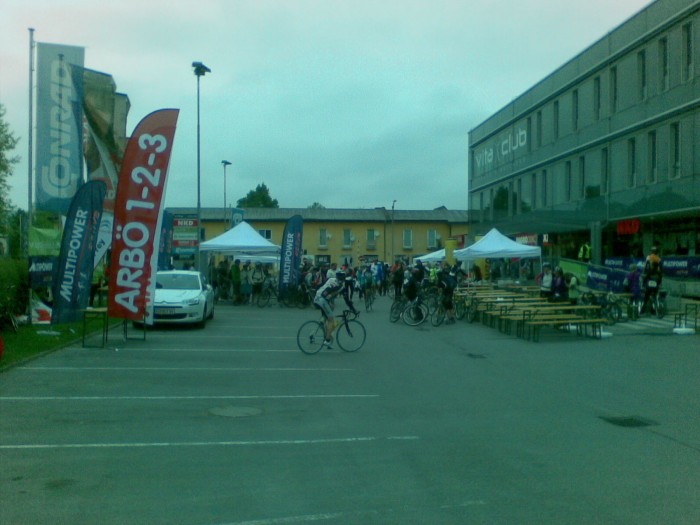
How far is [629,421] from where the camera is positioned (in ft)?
31.7

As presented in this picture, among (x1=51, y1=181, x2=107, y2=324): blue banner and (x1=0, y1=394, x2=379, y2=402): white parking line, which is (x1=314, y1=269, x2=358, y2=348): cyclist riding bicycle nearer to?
(x1=0, y1=394, x2=379, y2=402): white parking line

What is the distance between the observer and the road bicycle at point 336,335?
16641 millimetres

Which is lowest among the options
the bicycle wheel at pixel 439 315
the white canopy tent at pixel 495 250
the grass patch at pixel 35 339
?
the grass patch at pixel 35 339

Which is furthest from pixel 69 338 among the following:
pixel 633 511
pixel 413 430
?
pixel 633 511

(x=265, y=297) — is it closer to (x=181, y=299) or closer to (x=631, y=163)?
(x=181, y=299)

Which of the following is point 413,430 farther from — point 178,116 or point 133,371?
point 178,116

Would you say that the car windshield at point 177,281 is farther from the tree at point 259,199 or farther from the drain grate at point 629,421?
the tree at point 259,199

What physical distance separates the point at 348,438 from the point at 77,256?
12.1 m

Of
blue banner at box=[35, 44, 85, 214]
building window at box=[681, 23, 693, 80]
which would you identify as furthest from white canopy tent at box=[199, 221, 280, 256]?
building window at box=[681, 23, 693, 80]

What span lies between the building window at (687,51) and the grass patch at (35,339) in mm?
23573

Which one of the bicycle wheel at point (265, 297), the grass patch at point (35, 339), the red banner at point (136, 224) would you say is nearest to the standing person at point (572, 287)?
the red banner at point (136, 224)

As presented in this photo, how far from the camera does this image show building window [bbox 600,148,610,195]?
131 feet

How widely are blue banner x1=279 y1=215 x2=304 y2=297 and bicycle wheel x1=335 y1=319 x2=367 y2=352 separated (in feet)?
52.1

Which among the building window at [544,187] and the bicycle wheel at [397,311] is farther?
the building window at [544,187]
